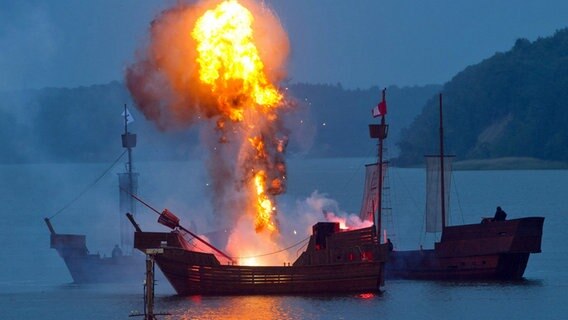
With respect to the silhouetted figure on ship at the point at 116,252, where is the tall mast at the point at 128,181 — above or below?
above

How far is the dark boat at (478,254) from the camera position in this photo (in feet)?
289

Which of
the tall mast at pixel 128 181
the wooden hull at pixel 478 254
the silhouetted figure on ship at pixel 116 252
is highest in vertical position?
the tall mast at pixel 128 181

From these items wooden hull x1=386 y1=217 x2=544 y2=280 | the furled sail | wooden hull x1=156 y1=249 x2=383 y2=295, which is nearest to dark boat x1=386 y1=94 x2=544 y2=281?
wooden hull x1=386 y1=217 x2=544 y2=280

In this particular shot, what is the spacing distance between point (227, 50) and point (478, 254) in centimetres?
A: 2040

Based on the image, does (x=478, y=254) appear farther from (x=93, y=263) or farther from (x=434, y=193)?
(x=93, y=263)

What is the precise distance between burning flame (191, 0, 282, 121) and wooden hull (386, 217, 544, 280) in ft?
54.5

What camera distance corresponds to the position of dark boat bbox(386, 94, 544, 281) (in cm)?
8794

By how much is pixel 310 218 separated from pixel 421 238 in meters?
50.1

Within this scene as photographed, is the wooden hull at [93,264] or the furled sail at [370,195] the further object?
the wooden hull at [93,264]

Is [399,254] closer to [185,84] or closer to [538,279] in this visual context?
[538,279]

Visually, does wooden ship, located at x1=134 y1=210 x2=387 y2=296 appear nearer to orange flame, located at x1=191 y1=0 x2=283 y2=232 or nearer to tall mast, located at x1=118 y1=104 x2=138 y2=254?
orange flame, located at x1=191 y1=0 x2=283 y2=232

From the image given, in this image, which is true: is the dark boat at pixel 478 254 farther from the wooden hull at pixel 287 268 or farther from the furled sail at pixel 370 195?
the wooden hull at pixel 287 268

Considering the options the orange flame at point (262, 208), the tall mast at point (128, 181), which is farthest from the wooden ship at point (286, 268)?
the tall mast at point (128, 181)

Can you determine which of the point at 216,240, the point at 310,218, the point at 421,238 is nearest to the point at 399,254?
the point at 310,218
